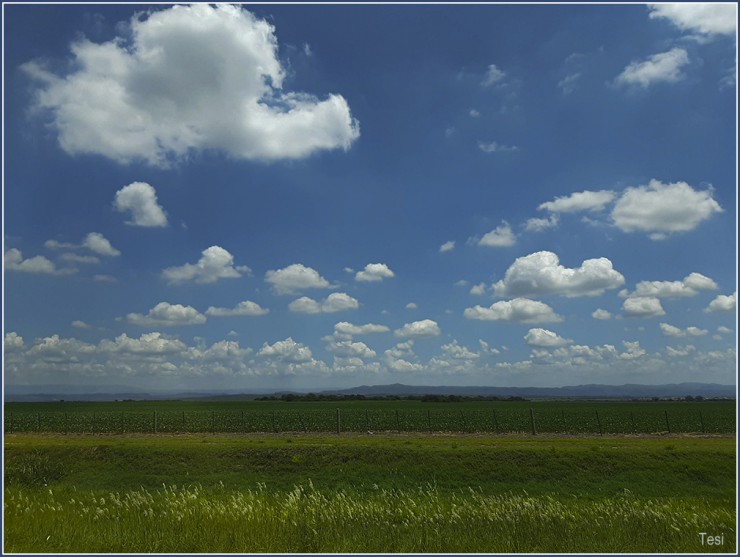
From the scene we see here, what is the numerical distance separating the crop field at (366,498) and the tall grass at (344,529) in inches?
1.6

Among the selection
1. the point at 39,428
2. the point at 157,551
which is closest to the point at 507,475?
the point at 157,551

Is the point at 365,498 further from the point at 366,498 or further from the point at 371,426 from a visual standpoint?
the point at 371,426

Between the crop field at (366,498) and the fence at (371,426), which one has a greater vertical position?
the crop field at (366,498)

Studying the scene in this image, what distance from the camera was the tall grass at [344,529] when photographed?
38.3ft

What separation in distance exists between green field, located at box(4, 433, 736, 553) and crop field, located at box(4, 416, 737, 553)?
0.06 metres

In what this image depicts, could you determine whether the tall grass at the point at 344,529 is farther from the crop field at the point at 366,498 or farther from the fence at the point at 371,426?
the fence at the point at 371,426

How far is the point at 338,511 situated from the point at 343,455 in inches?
510

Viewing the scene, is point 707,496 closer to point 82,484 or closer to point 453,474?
point 453,474

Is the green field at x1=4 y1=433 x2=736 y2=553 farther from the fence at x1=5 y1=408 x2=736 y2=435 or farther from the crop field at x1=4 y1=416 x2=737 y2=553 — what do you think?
the fence at x1=5 y1=408 x2=736 y2=435

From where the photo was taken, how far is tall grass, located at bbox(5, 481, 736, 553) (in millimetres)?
11664

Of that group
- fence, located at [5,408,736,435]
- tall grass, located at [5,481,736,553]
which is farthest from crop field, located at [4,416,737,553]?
fence, located at [5,408,736,435]

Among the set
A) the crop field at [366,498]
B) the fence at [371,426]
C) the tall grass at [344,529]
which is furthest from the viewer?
the fence at [371,426]

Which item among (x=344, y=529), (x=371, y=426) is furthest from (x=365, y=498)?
(x=371, y=426)

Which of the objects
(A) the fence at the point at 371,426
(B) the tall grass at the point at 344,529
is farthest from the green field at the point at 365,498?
(A) the fence at the point at 371,426
